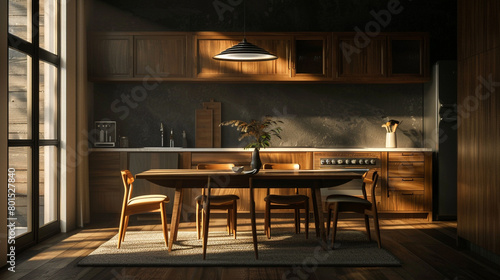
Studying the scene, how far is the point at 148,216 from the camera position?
19.4ft

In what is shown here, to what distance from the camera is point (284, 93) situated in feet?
21.5

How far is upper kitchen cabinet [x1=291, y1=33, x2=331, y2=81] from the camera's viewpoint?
605 cm

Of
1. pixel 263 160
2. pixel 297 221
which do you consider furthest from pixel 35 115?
pixel 297 221

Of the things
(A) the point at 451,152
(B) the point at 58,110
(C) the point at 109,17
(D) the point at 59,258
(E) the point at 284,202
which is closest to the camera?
(D) the point at 59,258

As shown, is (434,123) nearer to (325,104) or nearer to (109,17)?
(325,104)

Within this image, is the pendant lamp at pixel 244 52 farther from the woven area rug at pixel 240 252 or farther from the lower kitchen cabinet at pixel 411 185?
the lower kitchen cabinet at pixel 411 185

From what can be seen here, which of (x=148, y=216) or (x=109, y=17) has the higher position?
(x=109, y=17)

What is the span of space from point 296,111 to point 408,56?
1.65 metres

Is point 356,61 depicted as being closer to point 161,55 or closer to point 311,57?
point 311,57

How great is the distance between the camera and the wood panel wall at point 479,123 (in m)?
3.75

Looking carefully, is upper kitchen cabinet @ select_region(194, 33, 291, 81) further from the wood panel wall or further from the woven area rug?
the wood panel wall

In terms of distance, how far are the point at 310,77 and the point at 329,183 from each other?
2.26 m

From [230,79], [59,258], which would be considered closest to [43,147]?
[59,258]

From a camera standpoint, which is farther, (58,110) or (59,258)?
(58,110)
